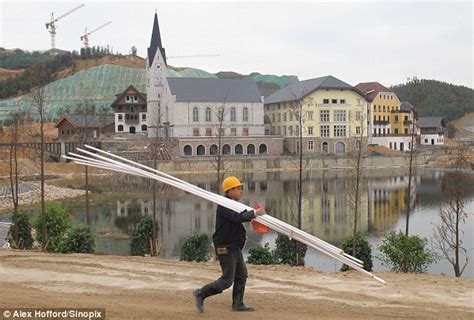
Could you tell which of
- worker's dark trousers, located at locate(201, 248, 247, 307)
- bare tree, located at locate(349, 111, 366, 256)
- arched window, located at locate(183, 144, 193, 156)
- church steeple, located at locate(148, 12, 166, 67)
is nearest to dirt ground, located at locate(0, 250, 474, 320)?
worker's dark trousers, located at locate(201, 248, 247, 307)

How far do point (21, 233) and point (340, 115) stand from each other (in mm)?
57880

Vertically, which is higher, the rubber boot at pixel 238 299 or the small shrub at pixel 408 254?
the rubber boot at pixel 238 299

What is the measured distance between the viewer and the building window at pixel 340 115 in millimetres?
68438

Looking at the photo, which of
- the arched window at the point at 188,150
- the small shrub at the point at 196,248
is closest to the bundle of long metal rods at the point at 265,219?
the small shrub at the point at 196,248

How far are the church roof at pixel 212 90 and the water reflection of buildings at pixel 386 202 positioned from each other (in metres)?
26.2

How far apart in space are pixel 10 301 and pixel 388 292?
519cm

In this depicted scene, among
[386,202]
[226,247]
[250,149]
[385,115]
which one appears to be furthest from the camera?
[385,115]

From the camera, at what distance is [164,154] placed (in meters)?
59.3

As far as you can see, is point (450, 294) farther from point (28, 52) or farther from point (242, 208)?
point (28, 52)

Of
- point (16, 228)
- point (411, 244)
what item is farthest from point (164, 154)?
point (411, 244)

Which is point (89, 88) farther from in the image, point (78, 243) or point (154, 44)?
point (78, 243)

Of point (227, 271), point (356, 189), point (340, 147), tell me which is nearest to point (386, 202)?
point (356, 189)

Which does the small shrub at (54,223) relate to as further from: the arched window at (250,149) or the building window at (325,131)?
the building window at (325,131)

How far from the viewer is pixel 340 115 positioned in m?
68.8
